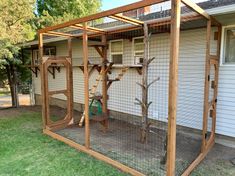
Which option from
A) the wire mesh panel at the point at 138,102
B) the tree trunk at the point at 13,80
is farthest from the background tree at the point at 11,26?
the wire mesh panel at the point at 138,102

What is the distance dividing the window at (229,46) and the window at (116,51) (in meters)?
2.83

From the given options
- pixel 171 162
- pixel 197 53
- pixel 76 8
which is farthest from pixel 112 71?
pixel 76 8

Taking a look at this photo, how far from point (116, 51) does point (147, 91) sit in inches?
86.0

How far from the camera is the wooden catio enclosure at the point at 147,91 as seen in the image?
326 centimetres

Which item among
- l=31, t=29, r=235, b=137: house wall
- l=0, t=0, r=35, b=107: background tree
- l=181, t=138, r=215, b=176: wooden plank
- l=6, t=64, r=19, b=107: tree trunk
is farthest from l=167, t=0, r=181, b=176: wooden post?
l=6, t=64, r=19, b=107: tree trunk

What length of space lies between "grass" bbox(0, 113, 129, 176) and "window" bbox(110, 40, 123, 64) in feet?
9.91

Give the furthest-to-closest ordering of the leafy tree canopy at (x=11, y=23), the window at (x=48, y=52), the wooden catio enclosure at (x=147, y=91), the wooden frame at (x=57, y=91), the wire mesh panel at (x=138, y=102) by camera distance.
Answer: the window at (x=48, y=52)
the leafy tree canopy at (x=11, y=23)
the wooden frame at (x=57, y=91)
the wire mesh panel at (x=138, y=102)
the wooden catio enclosure at (x=147, y=91)

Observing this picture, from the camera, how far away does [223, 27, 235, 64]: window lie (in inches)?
156

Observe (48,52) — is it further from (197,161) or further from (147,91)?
(197,161)

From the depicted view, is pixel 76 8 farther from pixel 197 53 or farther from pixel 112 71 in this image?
pixel 197 53

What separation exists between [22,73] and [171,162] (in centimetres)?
933

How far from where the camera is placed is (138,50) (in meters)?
5.46

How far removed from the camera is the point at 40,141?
14.3 feet

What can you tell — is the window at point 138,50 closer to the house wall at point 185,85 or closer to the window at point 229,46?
the house wall at point 185,85
